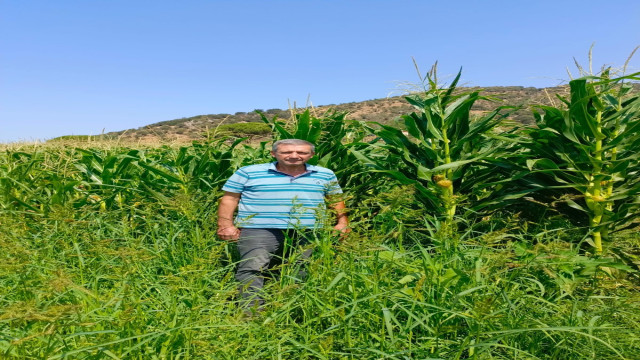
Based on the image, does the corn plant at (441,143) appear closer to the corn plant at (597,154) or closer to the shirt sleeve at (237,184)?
the corn plant at (597,154)

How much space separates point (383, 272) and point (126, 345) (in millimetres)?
1049

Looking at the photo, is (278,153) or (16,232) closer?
(16,232)

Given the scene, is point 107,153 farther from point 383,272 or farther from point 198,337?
point 383,272

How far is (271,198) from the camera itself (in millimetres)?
3305

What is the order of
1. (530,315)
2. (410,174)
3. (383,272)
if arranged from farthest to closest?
(410,174) < (530,315) < (383,272)

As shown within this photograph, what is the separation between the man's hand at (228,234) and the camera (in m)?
3.27

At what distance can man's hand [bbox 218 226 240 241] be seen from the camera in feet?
10.7

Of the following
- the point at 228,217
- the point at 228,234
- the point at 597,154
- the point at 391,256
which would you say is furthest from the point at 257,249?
the point at 597,154

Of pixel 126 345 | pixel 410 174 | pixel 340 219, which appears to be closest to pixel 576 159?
pixel 410 174

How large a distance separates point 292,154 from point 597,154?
6.98 ft

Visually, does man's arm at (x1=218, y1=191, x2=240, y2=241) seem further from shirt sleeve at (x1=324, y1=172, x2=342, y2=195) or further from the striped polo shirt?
shirt sleeve at (x1=324, y1=172, x2=342, y2=195)

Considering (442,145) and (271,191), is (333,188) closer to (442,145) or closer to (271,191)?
(271,191)

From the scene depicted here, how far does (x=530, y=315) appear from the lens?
74.5 inches

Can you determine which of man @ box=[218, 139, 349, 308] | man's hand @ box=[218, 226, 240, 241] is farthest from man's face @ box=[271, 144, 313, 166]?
man's hand @ box=[218, 226, 240, 241]
